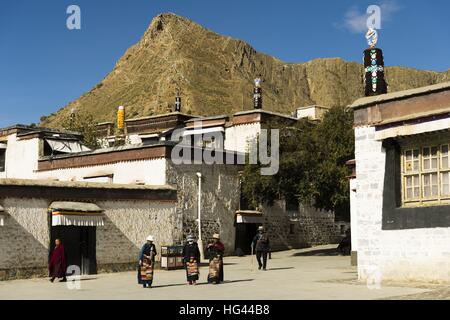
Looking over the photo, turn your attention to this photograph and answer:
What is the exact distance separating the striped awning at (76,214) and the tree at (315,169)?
956cm

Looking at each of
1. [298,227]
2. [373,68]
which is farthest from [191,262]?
[298,227]

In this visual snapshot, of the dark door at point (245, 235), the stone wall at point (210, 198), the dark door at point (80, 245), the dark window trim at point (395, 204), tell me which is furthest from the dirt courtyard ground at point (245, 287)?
the dark door at point (245, 235)

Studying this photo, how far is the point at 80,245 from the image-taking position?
78.7ft

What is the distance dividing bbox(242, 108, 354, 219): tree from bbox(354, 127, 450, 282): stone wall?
11759mm

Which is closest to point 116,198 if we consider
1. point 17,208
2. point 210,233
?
point 17,208

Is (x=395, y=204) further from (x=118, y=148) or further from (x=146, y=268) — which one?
(x=118, y=148)

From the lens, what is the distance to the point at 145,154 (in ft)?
96.0

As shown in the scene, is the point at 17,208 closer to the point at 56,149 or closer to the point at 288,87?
the point at 56,149

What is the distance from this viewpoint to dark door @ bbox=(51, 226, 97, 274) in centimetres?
2373

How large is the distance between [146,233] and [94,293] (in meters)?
9.70

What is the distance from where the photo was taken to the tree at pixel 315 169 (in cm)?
2989

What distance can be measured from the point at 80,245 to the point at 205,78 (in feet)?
296

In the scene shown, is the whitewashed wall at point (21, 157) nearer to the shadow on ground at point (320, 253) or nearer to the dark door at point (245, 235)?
the dark door at point (245, 235)

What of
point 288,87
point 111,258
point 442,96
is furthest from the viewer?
point 288,87
